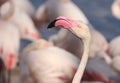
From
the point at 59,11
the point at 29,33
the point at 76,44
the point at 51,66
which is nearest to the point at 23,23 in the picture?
the point at 29,33

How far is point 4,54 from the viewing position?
464 centimetres

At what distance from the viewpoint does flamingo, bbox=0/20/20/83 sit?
15.1 feet

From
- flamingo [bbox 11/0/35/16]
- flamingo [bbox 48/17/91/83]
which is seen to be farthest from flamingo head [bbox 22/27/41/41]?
flamingo [bbox 48/17/91/83]

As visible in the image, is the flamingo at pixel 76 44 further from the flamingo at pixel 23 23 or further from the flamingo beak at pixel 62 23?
the flamingo beak at pixel 62 23

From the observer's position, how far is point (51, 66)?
4.05m

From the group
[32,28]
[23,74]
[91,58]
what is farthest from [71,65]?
[32,28]

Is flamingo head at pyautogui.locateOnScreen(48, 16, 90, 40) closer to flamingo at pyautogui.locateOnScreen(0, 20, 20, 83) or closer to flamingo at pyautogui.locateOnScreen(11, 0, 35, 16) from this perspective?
flamingo at pyautogui.locateOnScreen(0, 20, 20, 83)

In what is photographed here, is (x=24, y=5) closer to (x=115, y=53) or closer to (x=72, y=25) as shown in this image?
(x=115, y=53)

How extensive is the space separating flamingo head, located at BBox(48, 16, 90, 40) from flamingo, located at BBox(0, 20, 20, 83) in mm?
1917

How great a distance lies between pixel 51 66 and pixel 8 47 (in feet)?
2.52

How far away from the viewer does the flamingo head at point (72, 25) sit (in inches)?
105

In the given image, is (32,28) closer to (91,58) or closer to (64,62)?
(91,58)

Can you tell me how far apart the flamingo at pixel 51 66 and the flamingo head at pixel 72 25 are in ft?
4.18

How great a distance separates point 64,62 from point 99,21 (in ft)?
12.2
